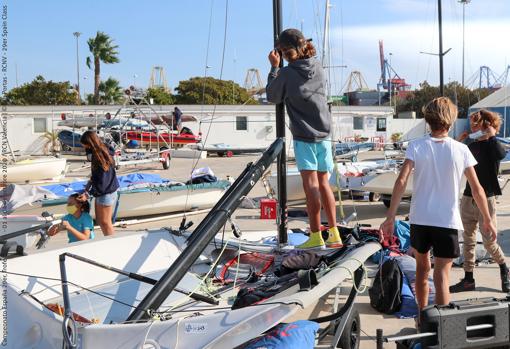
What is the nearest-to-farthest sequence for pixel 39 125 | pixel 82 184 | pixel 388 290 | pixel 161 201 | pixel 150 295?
pixel 150 295, pixel 388 290, pixel 161 201, pixel 82 184, pixel 39 125

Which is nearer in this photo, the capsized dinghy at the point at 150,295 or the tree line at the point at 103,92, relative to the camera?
the capsized dinghy at the point at 150,295

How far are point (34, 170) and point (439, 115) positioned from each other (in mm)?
15656

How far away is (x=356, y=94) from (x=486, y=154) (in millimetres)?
74703

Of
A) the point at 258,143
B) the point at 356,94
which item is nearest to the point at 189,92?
the point at 258,143

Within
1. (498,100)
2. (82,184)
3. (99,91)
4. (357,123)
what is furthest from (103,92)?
(82,184)

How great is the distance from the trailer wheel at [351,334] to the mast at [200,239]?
1069mm

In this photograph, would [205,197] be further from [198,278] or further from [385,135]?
[385,135]

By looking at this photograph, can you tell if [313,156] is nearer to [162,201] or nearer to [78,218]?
[78,218]

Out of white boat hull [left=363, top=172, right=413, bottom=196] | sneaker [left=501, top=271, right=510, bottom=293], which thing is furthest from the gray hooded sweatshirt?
white boat hull [left=363, top=172, right=413, bottom=196]

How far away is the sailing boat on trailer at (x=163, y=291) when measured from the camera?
9.80ft

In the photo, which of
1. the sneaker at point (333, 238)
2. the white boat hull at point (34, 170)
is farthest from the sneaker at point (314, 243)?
the white boat hull at point (34, 170)

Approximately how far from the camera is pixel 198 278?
4.89 m

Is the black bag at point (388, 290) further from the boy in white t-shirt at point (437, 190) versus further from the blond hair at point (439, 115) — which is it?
the blond hair at point (439, 115)

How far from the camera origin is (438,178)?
3.92 meters
